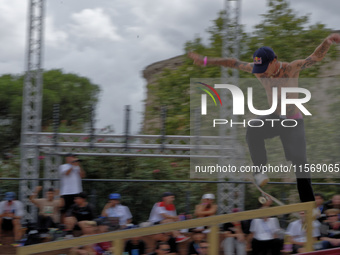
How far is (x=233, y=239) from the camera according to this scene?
4188mm

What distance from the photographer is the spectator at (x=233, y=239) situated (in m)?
4.09

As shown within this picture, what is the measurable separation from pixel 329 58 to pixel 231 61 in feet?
25.8

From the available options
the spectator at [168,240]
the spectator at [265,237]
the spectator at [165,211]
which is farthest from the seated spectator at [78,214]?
the spectator at [265,237]

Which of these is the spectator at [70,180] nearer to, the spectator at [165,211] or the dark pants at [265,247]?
the spectator at [165,211]

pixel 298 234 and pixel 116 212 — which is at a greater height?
pixel 298 234

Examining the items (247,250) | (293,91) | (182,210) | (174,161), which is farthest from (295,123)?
(174,161)

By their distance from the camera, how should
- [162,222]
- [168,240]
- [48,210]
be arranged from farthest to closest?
[48,210]
[162,222]
[168,240]

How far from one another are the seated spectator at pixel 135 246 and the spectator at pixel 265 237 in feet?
4.02

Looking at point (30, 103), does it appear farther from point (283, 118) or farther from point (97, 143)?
point (283, 118)

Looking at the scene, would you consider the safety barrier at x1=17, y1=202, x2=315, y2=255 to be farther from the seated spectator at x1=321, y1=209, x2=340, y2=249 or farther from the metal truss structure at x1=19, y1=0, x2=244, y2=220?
the metal truss structure at x1=19, y1=0, x2=244, y2=220

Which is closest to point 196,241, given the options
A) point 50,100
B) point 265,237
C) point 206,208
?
point 265,237

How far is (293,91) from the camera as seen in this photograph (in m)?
4.57

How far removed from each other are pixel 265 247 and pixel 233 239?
74 cm

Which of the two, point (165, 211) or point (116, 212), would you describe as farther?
point (116, 212)
